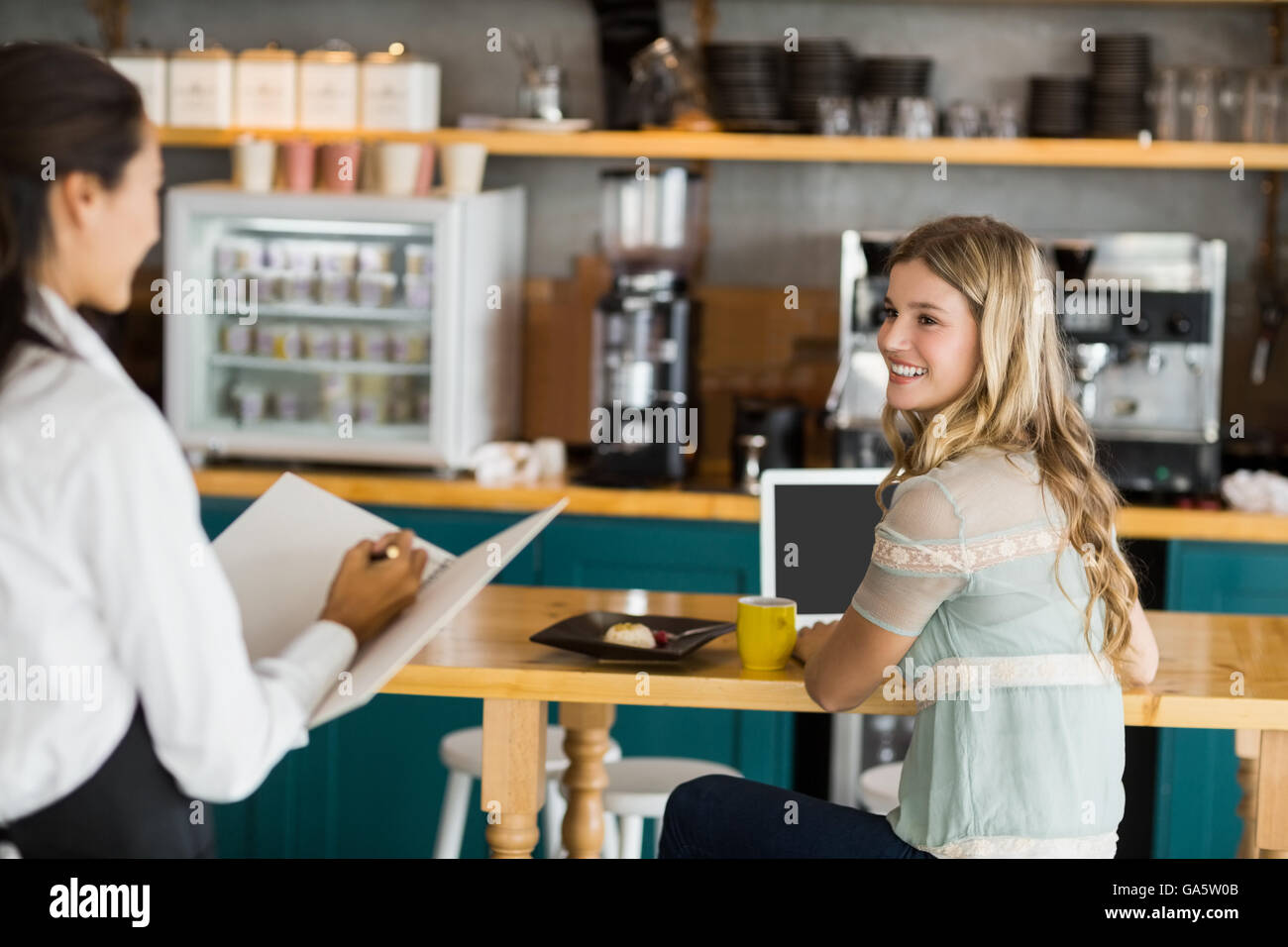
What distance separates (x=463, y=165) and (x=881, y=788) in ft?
6.05

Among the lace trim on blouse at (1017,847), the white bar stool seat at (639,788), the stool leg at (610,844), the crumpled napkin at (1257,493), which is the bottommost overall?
the stool leg at (610,844)

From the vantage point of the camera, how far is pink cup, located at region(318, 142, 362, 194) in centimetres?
369

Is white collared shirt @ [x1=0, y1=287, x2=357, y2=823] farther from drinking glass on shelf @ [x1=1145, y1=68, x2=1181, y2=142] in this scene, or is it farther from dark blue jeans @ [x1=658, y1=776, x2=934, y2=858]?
drinking glass on shelf @ [x1=1145, y1=68, x2=1181, y2=142]

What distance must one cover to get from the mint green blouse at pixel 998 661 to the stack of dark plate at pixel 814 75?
2.17m

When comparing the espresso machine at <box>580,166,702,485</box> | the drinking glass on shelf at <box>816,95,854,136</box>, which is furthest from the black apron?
the drinking glass on shelf at <box>816,95,854,136</box>

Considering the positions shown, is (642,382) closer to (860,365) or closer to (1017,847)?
(860,365)

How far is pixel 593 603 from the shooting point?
241cm

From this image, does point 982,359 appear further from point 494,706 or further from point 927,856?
point 494,706

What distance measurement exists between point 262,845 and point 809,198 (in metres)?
2.12

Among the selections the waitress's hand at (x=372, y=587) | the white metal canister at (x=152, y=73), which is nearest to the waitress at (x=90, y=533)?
the waitress's hand at (x=372, y=587)

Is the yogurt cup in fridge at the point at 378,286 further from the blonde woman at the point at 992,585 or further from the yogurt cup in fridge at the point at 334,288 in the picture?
the blonde woman at the point at 992,585

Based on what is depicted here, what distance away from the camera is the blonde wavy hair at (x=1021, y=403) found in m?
1.82

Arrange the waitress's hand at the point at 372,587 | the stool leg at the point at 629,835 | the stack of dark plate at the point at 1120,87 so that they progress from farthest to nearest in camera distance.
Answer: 1. the stack of dark plate at the point at 1120,87
2. the stool leg at the point at 629,835
3. the waitress's hand at the point at 372,587

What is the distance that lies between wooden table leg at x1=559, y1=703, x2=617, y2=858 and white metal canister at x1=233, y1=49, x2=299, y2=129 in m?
2.02
